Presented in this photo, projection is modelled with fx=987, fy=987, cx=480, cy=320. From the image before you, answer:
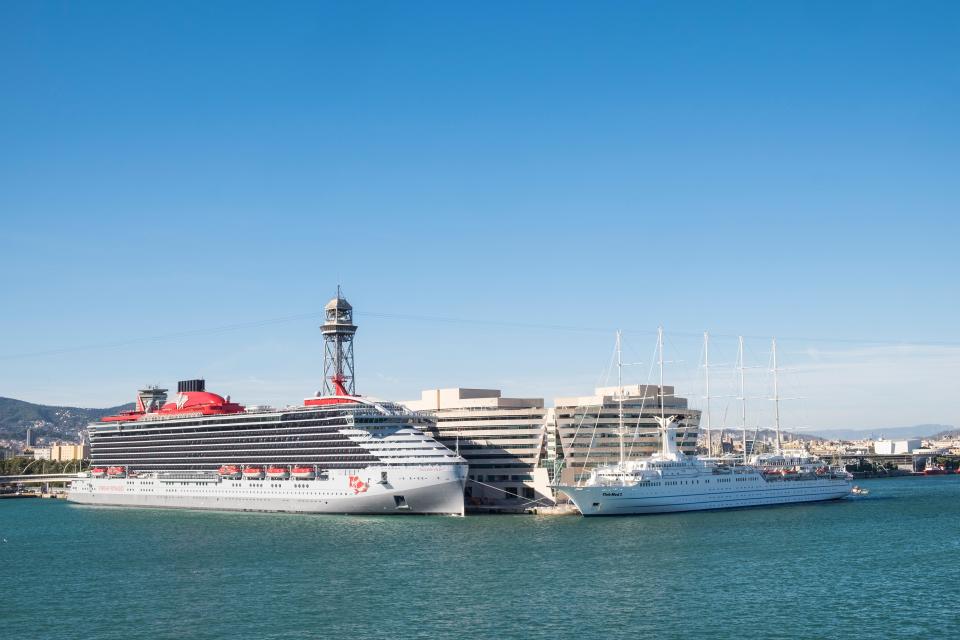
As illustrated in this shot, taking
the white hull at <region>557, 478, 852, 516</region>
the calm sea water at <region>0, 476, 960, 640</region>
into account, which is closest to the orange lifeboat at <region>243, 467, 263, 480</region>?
the calm sea water at <region>0, 476, 960, 640</region>

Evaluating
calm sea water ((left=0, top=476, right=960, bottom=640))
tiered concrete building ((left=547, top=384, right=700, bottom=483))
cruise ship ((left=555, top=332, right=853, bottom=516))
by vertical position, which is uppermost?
tiered concrete building ((left=547, top=384, right=700, bottom=483))

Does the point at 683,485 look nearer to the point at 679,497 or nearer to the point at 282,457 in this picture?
the point at 679,497

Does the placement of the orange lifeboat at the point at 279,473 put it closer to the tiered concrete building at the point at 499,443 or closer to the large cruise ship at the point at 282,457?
the large cruise ship at the point at 282,457

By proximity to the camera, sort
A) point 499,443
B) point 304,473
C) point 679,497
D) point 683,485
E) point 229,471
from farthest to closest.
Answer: point 499,443, point 229,471, point 304,473, point 683,485, point 679,497

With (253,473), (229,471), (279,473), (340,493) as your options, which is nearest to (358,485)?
(340,493)

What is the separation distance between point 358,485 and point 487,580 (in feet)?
128

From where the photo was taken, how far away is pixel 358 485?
288 feet

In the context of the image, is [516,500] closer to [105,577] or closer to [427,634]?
[105,577]

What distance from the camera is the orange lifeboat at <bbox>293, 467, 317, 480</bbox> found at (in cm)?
9362

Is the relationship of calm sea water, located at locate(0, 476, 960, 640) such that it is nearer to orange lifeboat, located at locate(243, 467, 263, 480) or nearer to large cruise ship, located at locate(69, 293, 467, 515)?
large cruise ship, located at locate(69, 293, 467, 515)

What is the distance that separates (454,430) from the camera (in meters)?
119

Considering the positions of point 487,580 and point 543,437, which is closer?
point 487,580

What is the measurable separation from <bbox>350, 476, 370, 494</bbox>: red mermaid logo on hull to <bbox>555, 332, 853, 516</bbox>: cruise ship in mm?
17484

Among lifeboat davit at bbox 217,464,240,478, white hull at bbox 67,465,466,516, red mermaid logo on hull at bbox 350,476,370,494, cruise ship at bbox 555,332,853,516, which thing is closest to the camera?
white hull at bbox 67,465,466,516
